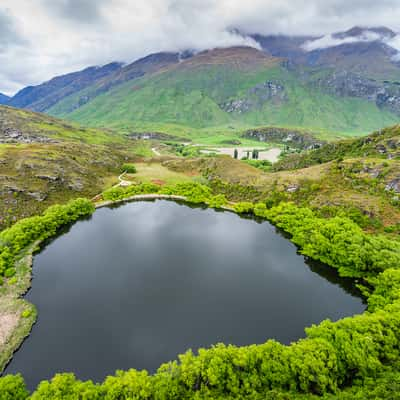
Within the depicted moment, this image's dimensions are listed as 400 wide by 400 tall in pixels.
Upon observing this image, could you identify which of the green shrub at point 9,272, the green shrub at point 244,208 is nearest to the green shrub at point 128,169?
the green shrub at point 244,208

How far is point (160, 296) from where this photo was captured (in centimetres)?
4903

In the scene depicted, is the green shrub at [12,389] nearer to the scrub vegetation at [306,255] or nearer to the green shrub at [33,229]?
the scrub vegetation at [306,255]

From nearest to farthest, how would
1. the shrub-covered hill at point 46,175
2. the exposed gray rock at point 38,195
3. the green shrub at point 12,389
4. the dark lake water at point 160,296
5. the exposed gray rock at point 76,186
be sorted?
the green shrub at point 12,389 → the dark lake water at point 160,296 → the shrub-covered hill at point 46,175 → the exposed gray rock at point 38,195 → the exposed gray rock at point 76,186

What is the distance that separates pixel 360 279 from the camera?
179 ft

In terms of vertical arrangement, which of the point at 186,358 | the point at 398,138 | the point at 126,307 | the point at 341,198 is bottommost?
the point at 126,307

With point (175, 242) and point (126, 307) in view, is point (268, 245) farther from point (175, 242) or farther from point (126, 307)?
point (126, 307)

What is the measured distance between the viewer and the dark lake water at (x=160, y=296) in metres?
37.9

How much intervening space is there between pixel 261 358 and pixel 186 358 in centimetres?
963

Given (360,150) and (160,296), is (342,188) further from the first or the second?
(160,296)

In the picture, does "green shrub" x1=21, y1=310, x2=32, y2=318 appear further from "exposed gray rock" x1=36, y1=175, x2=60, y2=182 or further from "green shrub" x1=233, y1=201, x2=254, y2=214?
"exposed gray rock" x1=36, y1=175, x2=60, y2=182

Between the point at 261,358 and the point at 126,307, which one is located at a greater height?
the point at 261,358

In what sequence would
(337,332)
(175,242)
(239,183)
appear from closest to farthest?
(337,332) < (175,242) < (239,183)

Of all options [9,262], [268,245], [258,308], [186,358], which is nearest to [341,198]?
[268,245]

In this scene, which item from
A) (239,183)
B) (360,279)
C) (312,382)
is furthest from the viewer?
(239,183)
